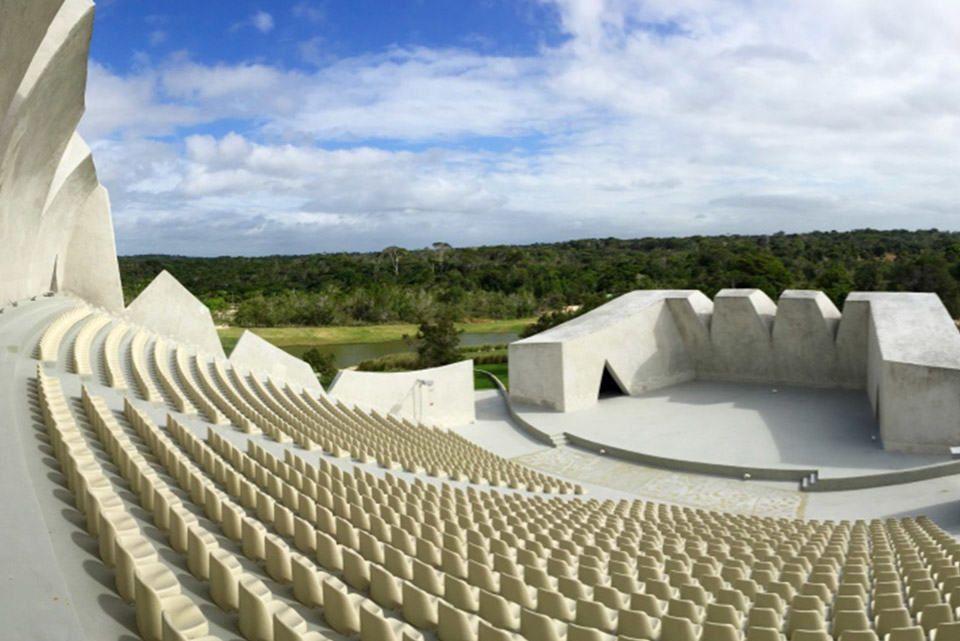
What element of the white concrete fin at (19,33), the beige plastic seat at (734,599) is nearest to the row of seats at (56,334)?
the white concrete fin at (19,33)

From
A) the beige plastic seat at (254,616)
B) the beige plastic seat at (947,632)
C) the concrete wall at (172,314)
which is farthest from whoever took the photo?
the concrete wall at (172,314)

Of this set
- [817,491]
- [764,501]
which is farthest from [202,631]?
[817,491]

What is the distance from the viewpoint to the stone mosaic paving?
1586cm

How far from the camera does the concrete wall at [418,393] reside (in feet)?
69.6

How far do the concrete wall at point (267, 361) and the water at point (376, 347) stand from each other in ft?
74.8

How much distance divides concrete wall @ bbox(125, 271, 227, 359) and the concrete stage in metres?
11.0

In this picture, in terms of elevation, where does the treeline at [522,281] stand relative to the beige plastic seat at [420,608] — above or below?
above

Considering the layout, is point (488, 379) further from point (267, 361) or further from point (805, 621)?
point (805, 621)

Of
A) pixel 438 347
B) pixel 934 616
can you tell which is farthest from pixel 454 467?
pixel 438 347

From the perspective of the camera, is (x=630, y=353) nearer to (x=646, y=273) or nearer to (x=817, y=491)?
(x=817, y=491)

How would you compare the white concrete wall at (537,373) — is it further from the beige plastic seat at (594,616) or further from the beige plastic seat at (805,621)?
the beige plastic seat at (594,616)

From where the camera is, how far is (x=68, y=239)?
25.7 metres

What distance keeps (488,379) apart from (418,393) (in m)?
10.3

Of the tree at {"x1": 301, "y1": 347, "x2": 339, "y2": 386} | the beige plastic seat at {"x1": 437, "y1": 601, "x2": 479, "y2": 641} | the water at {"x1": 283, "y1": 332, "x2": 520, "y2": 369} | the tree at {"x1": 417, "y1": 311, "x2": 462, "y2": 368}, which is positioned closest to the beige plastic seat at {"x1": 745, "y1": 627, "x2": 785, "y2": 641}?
the beige plastic seat at {"x1": 437, "y1": 601, "x2": 479, "y2": 641}
